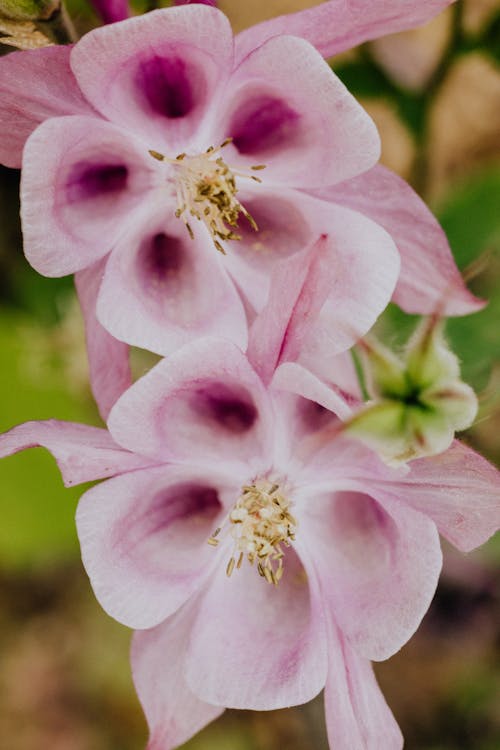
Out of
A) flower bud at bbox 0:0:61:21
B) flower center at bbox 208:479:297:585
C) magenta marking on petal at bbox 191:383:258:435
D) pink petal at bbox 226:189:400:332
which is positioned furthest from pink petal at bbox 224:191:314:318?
flower bud at bbox 0:0:61:21

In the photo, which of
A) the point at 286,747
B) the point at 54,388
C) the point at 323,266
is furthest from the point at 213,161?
the point at 286,747

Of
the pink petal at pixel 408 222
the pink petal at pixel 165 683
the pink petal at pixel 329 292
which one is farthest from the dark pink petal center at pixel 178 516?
the pink petal at pixel 408 222

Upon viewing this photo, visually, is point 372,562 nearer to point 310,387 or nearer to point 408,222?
point 310,387

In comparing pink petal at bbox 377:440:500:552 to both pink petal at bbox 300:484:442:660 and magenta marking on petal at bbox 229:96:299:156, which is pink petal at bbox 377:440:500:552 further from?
magenta marking on petal at bbox 229:96:299:156

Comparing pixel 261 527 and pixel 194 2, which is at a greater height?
pixel 194 2

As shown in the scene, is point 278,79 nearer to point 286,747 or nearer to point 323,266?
point 323,266

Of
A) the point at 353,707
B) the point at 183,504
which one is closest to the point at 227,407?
the point at 183,504

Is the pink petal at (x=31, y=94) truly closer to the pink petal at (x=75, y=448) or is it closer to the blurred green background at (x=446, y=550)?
the pink petal at (x=75, y=448)
